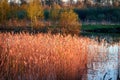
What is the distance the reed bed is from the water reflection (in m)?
0.36

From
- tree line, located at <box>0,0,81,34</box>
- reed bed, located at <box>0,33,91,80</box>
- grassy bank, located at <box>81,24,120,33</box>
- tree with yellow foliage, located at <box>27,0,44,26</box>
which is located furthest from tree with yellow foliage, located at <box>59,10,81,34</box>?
reed bed, located at <box>0,33,91,80</box>

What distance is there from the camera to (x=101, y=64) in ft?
28.7

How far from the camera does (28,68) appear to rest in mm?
6230

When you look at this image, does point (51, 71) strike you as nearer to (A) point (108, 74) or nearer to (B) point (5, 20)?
(A) point (108, 74)

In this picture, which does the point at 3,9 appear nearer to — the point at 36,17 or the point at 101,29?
the point at 36,17

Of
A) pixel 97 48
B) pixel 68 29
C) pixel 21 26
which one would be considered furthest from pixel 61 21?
pixel 97 48

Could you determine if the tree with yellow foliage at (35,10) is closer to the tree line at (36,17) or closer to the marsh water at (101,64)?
the tree line at (36,17)

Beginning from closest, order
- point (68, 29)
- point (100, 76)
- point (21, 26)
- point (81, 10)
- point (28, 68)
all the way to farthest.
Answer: point (28, 68) < point (100, 76) < point (68, 29) < point (21, 26) < point (81, 10)

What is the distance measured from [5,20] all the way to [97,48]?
1794cm

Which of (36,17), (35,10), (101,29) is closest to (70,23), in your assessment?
(35,10)

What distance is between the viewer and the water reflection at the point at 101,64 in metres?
7.51

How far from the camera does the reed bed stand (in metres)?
6.17

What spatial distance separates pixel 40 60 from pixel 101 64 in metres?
2.82

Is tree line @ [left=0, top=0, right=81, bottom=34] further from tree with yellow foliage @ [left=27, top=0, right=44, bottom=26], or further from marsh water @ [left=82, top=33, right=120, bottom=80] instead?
marsh water @ [left=82, top=33, right=120, bottom=80]
